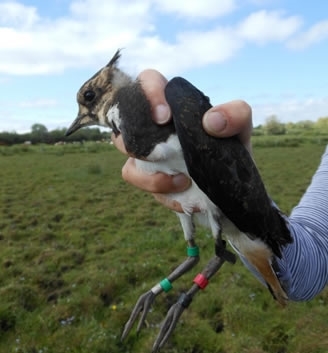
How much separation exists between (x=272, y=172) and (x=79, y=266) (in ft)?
38.0

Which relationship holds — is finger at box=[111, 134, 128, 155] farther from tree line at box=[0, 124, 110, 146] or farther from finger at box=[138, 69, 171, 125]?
tree line at box=[0, 124, 110, 146]

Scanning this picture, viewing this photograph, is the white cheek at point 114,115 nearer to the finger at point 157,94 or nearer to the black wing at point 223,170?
the finger at point 157,94

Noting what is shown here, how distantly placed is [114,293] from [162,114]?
3.84 meters

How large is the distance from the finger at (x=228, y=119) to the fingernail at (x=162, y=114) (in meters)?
0.20

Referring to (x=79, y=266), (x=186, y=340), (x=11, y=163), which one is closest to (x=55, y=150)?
(x=11, y=163)

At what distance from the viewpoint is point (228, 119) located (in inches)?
72.3

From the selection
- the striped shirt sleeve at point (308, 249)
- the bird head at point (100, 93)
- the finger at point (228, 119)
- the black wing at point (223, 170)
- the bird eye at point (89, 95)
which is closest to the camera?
the finger at point (228, 119)

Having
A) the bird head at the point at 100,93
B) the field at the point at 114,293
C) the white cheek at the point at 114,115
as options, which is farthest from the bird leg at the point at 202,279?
the field at the point at 114,293

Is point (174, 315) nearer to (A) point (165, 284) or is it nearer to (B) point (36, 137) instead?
(A) point (165, 284)

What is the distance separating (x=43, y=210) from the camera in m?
10.1

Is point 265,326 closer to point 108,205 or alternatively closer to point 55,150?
point 108,205

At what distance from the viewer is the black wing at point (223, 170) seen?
1.93 meters

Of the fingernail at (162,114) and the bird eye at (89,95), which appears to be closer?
the fingernail at (162,114)

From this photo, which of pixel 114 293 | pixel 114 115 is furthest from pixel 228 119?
pixel 114 293
